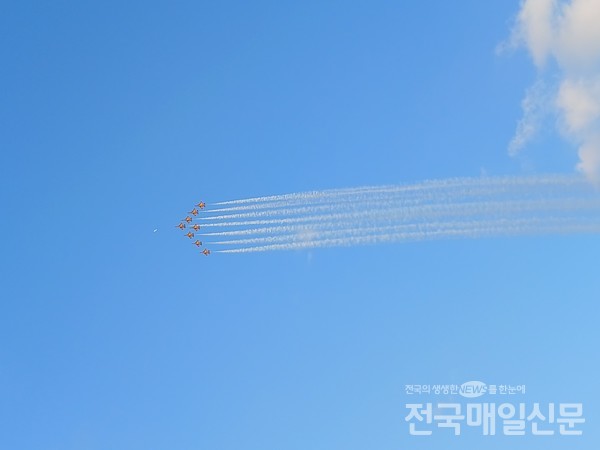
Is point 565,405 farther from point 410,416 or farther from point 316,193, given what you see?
point 316,193

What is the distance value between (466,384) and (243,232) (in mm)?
16799

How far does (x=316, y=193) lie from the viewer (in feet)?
144

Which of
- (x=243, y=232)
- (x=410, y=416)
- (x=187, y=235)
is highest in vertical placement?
(x=187, y=235)

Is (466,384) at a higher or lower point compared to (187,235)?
lower

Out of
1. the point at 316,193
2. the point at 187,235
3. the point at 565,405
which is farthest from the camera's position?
the point at 187,235

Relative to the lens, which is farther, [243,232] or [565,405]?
[243,232]

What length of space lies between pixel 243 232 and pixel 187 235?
1093cm

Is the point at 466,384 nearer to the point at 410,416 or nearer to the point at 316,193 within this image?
the point at 410,416

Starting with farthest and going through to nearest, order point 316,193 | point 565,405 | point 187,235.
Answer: point 187,235 < point 316,193 < point 565,405

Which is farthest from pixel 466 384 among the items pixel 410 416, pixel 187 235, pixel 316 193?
pixel 187 235

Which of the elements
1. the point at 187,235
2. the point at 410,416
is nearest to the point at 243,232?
the point at 187,235

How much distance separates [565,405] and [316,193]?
18.4 meters

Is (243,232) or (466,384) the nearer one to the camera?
(466,384)

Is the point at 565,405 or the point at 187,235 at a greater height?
the point at 187,235
